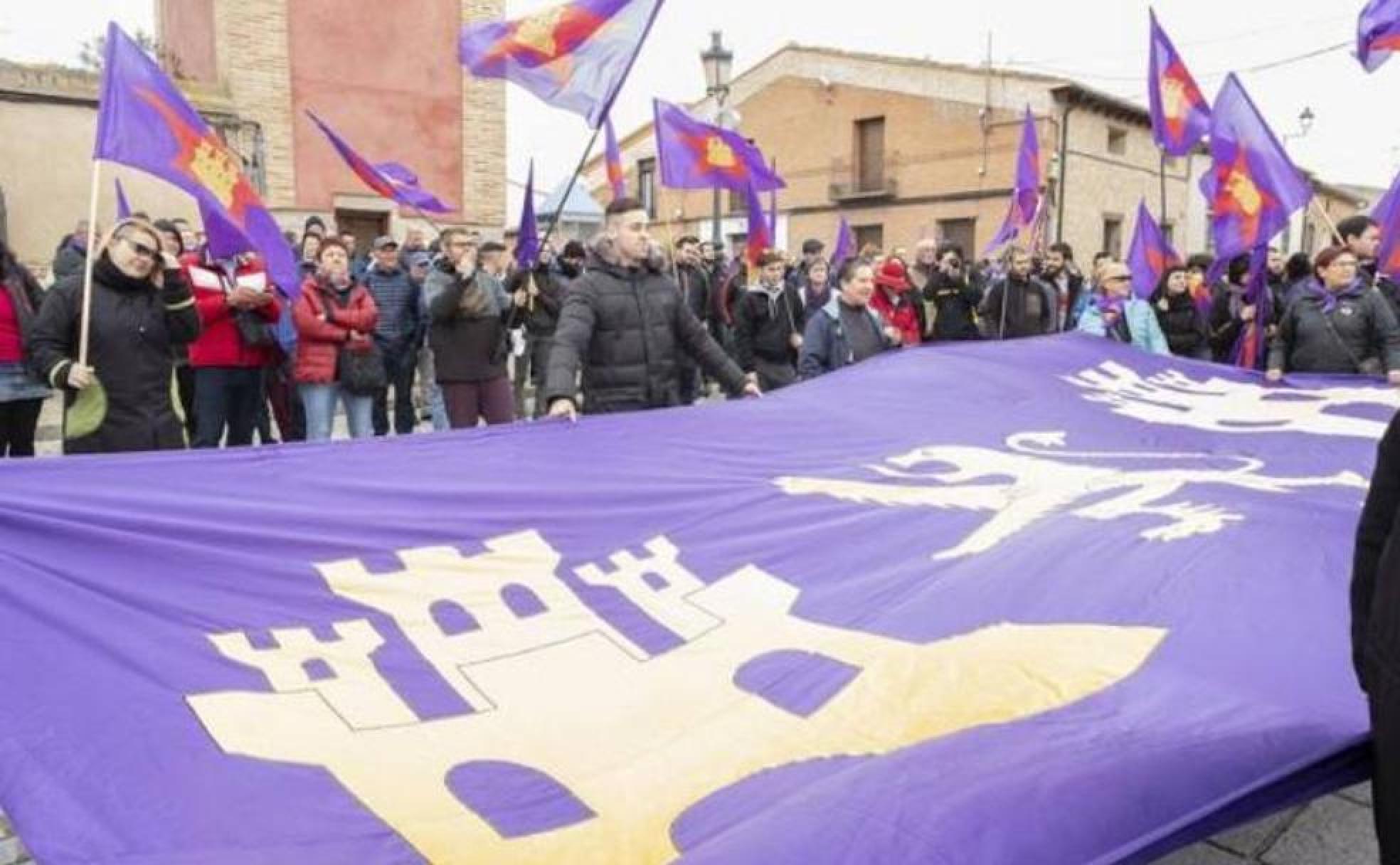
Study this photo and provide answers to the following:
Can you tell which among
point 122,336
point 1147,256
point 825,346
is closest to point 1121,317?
point 1147,256

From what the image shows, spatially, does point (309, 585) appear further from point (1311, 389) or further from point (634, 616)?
point (1311, 389)

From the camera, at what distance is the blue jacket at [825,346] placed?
6.68 metres

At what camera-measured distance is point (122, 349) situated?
4.56m

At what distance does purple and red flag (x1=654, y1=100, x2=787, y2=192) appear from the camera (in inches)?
372

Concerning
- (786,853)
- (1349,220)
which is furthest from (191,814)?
(1349,220)

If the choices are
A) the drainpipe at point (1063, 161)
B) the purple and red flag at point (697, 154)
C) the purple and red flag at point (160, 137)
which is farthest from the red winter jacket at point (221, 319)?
the drainpipe at point (1063, 161)

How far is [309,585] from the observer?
9.25ft

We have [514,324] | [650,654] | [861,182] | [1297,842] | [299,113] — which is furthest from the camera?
[861,182]

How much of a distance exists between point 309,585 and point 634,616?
80 cm

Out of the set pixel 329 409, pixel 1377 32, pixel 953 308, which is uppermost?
pixel 1377 32

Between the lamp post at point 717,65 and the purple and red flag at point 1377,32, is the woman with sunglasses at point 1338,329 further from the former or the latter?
the lamp post at point 717,65

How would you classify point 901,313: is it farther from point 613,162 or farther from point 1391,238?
point 1391,238

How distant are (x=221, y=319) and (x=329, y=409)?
35.8 inches

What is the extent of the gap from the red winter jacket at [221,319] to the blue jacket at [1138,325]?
5.46 m
